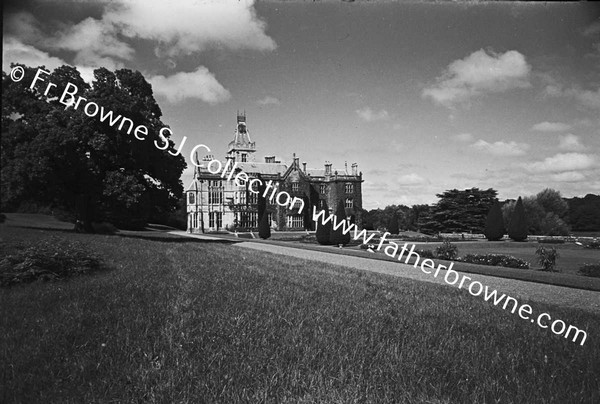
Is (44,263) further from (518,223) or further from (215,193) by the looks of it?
(518,223)

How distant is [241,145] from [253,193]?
19.9 m

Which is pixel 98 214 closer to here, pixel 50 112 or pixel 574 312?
pixel 50 112

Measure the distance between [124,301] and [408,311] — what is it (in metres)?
4.29

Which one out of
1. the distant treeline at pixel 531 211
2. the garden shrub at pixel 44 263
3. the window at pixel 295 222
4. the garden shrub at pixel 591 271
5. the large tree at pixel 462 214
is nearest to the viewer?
the garden shrub at pixel 44 263

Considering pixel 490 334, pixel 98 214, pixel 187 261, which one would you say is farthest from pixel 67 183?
pixel 490 334

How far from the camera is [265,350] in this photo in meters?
3.78

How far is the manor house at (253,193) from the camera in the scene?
9195 mm

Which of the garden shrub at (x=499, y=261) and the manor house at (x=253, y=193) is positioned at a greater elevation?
the manor house at (x=253, y=193)

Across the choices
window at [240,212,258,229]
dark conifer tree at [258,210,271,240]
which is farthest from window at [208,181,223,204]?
dark conifer tree at [258,210,271,240]

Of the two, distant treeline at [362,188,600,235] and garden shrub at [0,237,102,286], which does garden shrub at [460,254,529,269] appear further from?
garden shrub at [0,237,102,286]

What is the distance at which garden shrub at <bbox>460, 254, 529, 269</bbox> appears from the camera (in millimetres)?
15972

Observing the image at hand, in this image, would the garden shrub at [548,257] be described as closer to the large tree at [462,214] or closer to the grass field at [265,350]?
the large tree at [462,214]

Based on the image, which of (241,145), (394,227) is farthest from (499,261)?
(394,227)

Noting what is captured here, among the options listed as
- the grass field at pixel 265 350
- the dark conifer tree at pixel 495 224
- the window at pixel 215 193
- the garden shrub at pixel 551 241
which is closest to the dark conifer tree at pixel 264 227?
the window at pixel 215 193
